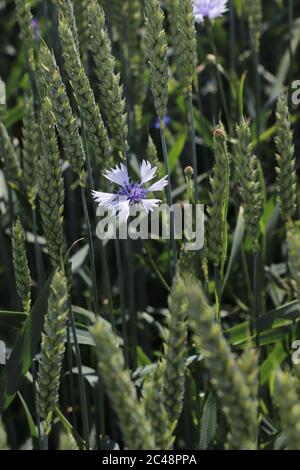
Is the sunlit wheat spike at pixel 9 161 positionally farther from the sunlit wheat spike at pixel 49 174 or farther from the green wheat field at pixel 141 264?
the sunlit wheat spike at pixel 49 174

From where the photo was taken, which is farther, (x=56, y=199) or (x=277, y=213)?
(x=277, y=213)

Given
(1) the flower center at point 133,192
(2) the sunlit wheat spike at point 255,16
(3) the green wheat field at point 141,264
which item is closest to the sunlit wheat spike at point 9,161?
(3) the green wheat field at point 141,264

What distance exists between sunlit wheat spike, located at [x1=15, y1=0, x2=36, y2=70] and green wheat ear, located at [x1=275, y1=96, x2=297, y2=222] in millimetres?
589

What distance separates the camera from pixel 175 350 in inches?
44.7

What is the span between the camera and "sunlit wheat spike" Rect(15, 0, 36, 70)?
182 cm

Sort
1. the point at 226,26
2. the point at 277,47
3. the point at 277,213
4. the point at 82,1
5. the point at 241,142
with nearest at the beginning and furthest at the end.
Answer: the point at 241,142 < the point at 82,1 < the point at 277,213 < the point at 277,47 < the point at 226,26

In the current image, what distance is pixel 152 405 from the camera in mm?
1119

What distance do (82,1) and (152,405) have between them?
3.73 ft

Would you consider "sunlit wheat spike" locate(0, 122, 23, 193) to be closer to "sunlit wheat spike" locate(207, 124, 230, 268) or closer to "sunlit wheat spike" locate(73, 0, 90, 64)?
"sunlit wheat spike" locate(73, 0, 90, 64)

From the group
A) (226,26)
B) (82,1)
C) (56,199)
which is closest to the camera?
(56,199)

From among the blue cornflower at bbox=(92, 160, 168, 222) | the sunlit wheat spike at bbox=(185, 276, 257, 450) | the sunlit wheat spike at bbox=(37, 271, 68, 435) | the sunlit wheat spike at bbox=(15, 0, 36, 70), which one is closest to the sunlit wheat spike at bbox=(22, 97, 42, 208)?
the sunlit wheat spike at bbox=(15, 0, 36, 70)

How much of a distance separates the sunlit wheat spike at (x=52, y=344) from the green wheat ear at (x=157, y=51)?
0.46 m

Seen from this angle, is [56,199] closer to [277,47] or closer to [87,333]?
[87,333]

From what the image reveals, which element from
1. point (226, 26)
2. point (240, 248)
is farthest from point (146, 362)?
point (226, 26)
